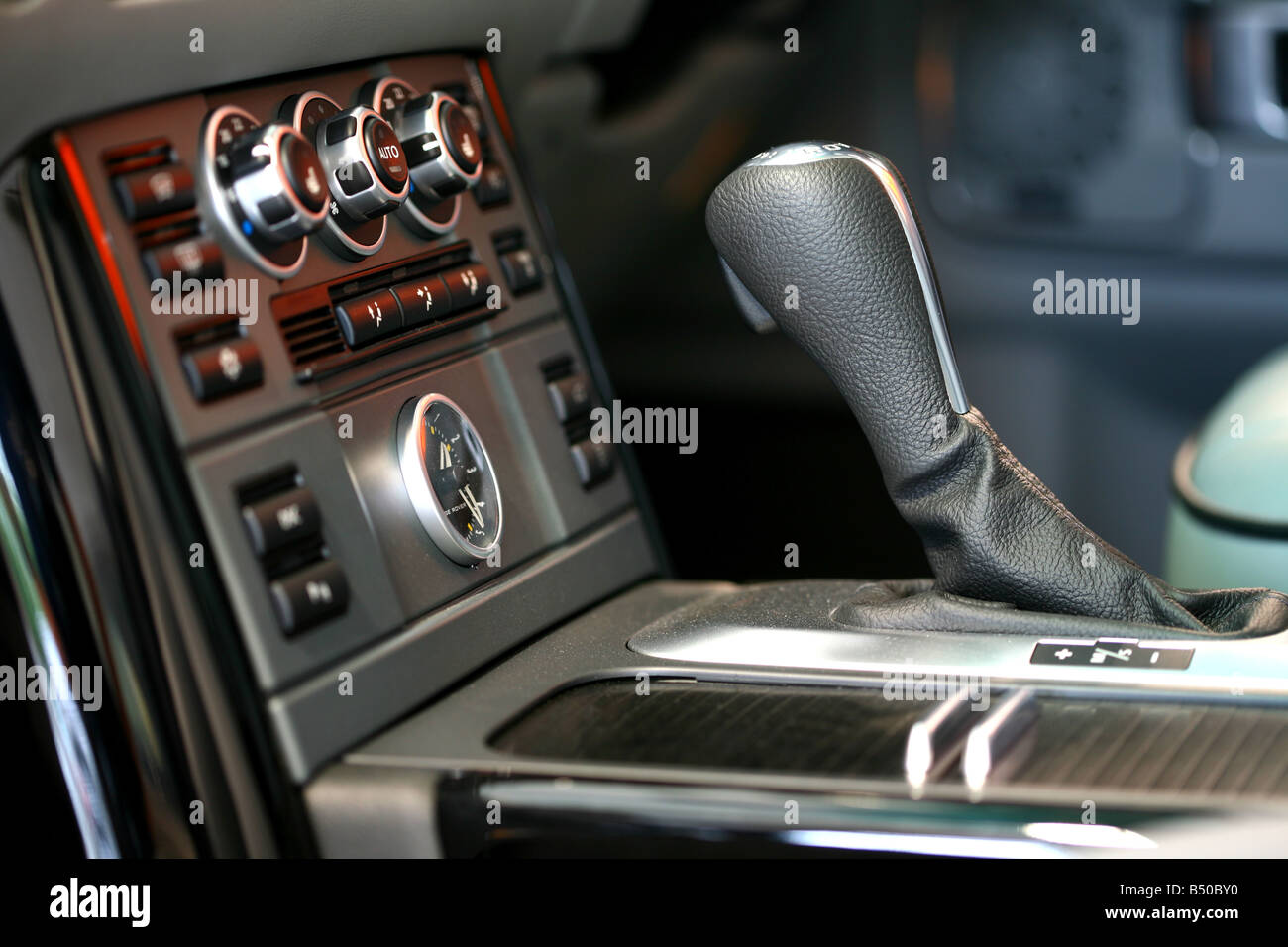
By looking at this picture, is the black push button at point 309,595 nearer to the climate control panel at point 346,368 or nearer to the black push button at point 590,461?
the climate control panel at point 346,368

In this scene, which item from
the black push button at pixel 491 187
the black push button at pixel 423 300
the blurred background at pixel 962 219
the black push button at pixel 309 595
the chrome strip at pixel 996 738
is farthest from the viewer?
the blurred background at pixel 962 219

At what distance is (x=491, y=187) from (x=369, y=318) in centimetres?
19

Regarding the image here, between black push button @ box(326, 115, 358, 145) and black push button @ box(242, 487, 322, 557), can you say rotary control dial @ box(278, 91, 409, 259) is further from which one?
black push button @ box(242, 487, 322, 557)

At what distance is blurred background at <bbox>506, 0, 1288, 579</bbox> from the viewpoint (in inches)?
64.1

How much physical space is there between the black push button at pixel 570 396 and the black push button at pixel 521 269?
0.23 ft

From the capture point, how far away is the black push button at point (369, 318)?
794 millimetres

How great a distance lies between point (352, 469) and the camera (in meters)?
0.78

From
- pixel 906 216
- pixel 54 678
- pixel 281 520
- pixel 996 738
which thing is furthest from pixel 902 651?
pixel 54 678

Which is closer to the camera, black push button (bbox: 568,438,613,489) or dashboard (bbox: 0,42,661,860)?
dashboard (bbox: 0,42,661,860)

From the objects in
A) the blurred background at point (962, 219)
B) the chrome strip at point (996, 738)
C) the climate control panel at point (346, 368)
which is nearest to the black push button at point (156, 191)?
the climate control panel at point (346, 368)

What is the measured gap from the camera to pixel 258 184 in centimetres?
73

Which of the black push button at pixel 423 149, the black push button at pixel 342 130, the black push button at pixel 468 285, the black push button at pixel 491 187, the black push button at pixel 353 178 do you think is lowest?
the black push button at pixel 468 285

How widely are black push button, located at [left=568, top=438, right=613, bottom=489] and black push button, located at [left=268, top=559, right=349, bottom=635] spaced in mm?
256

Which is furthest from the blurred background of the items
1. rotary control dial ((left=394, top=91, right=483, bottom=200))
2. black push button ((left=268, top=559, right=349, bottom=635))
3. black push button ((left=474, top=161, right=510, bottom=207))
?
black push button ((left=268, top=559, right=349, bottom=635))
